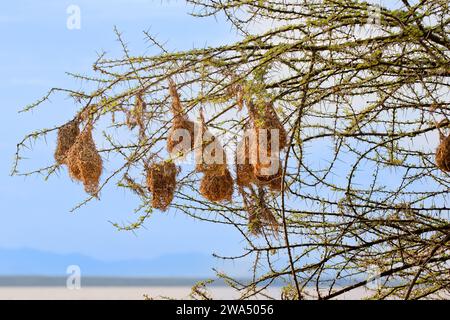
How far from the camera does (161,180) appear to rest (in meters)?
2.37

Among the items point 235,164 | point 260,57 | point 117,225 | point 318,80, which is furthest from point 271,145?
point 117,225

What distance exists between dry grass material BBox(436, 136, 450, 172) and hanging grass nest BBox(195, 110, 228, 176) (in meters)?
0.75

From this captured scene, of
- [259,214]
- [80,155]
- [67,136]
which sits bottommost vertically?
[259,214]

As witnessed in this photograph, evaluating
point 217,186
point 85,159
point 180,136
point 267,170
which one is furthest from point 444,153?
point 85,159

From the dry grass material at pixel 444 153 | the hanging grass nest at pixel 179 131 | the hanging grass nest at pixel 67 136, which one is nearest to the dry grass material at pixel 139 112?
the hanging grass nest at pixel 179 131

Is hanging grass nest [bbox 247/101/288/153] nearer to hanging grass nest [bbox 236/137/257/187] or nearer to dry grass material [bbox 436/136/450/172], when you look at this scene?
hanging grass nest [bbox 236/137/257/187]

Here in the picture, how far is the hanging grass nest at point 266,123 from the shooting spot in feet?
7.20

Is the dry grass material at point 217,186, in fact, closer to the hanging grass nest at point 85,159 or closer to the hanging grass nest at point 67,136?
the hanging grass nest at point 85,159

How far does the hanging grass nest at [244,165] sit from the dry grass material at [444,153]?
0.66 meters

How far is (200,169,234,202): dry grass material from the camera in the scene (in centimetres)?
237

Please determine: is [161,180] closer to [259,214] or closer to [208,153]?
[208,153]

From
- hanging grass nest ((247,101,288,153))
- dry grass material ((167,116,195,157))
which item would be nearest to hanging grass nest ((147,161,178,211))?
dry grass material ((167,116,195,157))

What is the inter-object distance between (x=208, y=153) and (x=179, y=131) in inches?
4.4

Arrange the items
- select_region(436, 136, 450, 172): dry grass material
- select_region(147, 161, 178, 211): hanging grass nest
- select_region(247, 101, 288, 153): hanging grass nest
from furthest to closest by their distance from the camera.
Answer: select_region(436, 136, 450, 172): dry grass material → select_region(147, 161, 178, 211): hanging grass nest → select_region(247, 101, 288, 153): hanging grass nest
